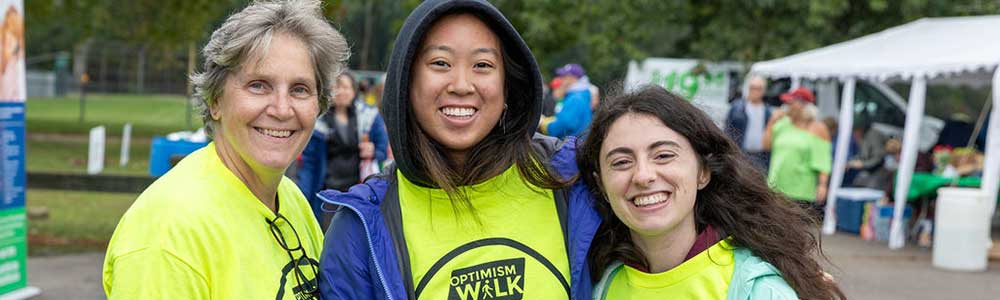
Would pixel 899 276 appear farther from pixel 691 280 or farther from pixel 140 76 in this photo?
pixel 140 76

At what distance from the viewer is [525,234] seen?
2281 mm

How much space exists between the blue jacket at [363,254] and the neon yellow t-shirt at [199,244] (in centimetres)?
15

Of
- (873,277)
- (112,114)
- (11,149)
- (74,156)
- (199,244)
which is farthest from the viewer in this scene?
(112,114)

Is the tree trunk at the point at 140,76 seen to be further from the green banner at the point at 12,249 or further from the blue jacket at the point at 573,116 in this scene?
the green banner at the point at 12,249

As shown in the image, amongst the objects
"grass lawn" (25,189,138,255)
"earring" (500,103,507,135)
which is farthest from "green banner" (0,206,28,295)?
"earring" (500,103,507,135)

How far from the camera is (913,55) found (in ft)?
36.4

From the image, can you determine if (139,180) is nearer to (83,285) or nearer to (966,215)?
(83,285)

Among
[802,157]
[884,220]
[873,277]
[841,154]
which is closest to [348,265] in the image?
[873,277]

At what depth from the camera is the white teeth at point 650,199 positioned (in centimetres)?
231

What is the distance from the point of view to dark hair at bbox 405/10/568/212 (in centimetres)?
228

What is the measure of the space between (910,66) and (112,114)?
32.4 metres

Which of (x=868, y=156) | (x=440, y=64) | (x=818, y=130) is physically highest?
(x=440, y=64)

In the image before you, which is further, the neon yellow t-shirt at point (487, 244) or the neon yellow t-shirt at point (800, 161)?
the neon yellow t-shirt at point (800, 161)

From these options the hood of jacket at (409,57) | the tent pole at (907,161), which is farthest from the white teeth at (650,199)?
the tent pole at (907,161)
